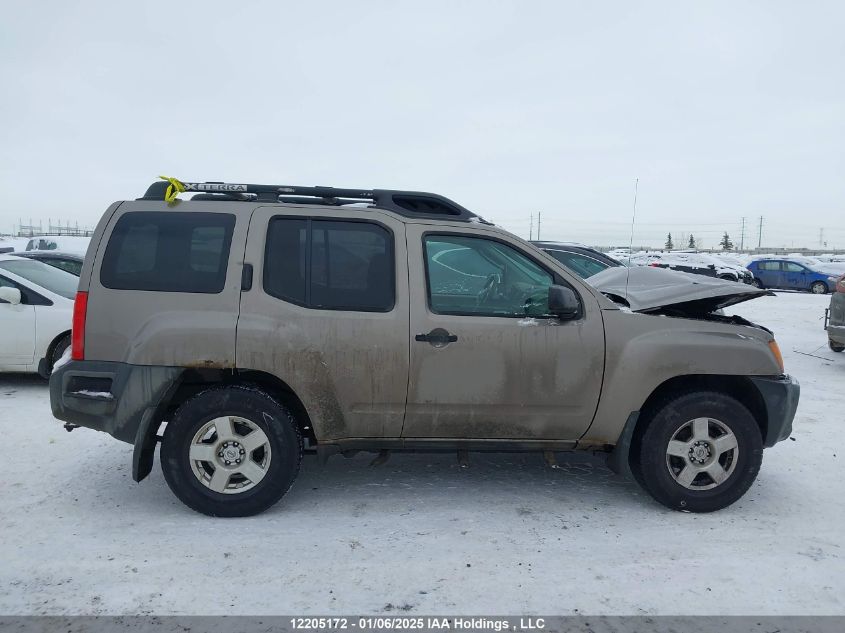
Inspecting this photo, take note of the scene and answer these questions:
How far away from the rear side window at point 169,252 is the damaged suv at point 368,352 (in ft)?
0.03

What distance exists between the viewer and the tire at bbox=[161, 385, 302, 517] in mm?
3715

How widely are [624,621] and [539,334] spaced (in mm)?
1617

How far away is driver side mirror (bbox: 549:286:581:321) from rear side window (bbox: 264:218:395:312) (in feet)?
3.08

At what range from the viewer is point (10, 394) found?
679 centimetres

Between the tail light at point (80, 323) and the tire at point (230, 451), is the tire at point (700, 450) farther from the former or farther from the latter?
the tail light at point (80, 323)

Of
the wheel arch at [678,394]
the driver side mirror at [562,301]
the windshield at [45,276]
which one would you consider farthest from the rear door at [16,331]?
the wheel arch at [678,394]

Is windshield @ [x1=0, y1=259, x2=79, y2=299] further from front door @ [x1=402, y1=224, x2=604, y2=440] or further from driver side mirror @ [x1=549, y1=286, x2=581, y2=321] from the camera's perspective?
driver side mirror @ [x1=549, y1=286, x2=581, y2=321]

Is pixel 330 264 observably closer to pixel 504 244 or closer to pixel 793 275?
pixel 504 244

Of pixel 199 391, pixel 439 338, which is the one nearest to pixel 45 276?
pixel 199 391

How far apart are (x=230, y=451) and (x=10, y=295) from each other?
4.59m

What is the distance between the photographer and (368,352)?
3.75m

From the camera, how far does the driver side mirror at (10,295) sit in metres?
6.79

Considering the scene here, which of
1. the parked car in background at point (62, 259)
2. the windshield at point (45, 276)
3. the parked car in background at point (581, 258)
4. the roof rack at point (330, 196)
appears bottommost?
the windshield at point (45, 276)

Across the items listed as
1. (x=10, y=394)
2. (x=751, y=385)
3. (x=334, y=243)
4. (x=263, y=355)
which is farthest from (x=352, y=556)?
(x=10, y=394)
